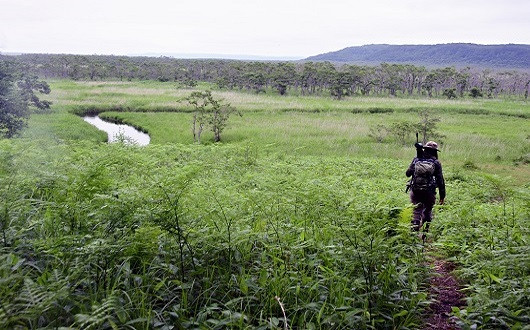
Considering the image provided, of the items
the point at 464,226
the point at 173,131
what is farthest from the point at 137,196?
the point at 173,131

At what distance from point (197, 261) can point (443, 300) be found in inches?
110

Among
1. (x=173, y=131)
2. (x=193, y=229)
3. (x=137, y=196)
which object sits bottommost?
(x=173, y=131)

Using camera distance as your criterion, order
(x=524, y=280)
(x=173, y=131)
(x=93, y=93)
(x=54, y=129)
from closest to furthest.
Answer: (x=524, y=280) → (x=54, y=129) → (x=173, y=131) → (x=93, y=93)

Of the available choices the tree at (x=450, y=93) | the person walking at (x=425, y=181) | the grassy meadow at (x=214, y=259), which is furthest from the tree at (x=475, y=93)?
the grassy meadow at (x=214, y=259)

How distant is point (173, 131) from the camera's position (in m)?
28.4

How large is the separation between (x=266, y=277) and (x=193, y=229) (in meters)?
0.88

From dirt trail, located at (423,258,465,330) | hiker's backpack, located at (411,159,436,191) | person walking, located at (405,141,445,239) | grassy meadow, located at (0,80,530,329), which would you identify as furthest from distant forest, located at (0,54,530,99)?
grassy meadow, located at (0,80,530,329)

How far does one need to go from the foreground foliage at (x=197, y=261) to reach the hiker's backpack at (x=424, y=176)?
5.57ft

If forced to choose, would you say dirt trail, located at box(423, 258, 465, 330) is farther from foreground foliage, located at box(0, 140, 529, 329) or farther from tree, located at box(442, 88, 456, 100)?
tree, located at box(442, 88, 456, 100)

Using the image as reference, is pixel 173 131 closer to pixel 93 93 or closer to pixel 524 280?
pixel 93 93

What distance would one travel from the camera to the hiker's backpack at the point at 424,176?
6.61 m

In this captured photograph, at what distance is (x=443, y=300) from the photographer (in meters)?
4.52

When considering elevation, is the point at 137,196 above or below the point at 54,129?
above

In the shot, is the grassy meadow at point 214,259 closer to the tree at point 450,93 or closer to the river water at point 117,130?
the river water at point 117,130
